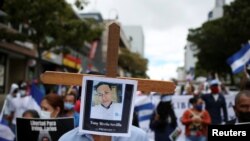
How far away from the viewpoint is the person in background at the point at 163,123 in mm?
9586

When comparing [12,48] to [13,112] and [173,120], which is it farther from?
[173,120]

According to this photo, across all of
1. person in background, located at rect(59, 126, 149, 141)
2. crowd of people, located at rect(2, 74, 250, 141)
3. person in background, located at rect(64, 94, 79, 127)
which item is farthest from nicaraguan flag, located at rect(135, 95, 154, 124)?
person in background, located at rect(59, 126, 149, 141)

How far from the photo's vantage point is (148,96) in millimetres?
12758

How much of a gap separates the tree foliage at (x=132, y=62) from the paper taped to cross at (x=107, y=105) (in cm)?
7758

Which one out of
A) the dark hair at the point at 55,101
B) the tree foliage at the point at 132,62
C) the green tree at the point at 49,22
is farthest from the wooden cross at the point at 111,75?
the tree foliage at the point at 132,62

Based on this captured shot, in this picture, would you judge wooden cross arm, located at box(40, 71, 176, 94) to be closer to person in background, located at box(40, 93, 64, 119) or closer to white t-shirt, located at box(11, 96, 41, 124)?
person in background, located at box(40, 93, 64, 119)

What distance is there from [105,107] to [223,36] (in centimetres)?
4305

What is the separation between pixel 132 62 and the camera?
83625mm

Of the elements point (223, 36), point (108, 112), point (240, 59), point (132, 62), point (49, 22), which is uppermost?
point (132, 62)

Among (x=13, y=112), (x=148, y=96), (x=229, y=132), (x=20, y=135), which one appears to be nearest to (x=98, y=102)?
(x=229, y=132)

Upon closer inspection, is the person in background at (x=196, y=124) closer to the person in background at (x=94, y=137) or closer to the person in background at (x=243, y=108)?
the person in background at (x=243, y=108)

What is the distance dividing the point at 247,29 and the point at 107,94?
35.2 metres

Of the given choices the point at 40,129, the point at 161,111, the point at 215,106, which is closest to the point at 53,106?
the point at 40,129

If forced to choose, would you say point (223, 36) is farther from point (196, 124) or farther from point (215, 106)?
point (196, 124)
